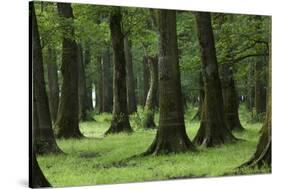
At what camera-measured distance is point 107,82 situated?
10445 millimetres

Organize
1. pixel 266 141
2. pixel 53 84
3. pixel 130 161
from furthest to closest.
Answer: pixel 266 141, pixel 130 161, pixel 53 84

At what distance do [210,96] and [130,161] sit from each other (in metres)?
1.81

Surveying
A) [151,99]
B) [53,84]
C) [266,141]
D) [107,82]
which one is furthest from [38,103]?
[266,141]

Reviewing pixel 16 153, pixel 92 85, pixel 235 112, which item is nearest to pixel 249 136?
pixel 235 112

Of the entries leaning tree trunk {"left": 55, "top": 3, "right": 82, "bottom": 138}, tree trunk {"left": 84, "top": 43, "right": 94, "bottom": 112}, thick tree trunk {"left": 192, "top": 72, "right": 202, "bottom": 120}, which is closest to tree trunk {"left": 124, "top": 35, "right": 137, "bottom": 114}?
tree trunk {"left": 84, "top": 43, "right": 94, "bottom": 112}

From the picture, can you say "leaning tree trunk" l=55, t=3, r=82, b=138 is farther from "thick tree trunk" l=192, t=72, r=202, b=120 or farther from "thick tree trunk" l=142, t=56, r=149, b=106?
"thick tree trunk" l=192, t=72, r=202, b=120

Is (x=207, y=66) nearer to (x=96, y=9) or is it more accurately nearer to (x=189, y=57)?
(x=189, y=57)

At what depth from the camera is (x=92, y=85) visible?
33.6ft

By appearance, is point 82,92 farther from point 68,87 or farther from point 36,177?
point 36,177

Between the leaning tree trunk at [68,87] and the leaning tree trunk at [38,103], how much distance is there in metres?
0.23

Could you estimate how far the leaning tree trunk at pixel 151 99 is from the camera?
10.6 m

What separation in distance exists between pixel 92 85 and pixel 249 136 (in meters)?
3.01

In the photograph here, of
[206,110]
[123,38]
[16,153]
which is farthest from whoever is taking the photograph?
[206,110]

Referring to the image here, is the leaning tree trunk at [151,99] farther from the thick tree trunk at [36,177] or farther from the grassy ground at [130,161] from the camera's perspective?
the thick tree trunk at [36,177]
